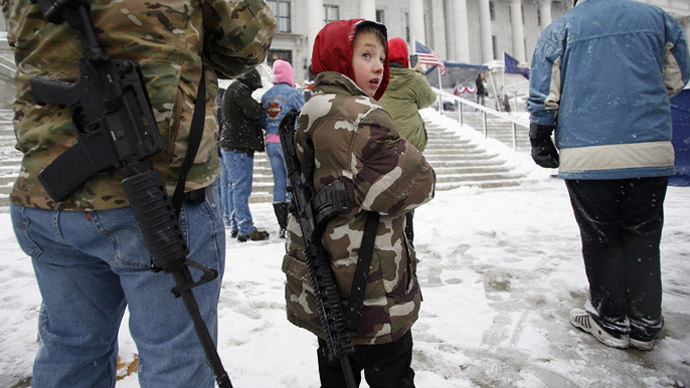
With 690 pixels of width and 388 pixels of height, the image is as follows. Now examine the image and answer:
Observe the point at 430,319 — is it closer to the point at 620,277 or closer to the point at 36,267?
the point at 620,277

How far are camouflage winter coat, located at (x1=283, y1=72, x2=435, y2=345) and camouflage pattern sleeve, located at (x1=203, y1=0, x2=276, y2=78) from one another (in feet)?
0.93

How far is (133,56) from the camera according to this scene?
3.15ft

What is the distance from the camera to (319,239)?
1395mm

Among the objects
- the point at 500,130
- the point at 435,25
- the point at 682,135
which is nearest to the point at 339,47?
the point at 682,135

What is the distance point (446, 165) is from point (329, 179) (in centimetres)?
886

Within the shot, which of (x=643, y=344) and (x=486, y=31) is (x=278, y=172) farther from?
(x=486, y=31)

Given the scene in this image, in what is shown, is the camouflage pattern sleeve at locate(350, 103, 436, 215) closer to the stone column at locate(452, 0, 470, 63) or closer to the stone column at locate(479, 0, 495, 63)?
the stone column at locate(452, 0, 470, 63)

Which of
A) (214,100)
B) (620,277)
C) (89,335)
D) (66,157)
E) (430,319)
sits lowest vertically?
(430,319)

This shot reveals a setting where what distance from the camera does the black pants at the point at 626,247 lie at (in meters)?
2.03

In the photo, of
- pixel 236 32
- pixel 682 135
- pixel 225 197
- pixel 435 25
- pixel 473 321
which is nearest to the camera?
pixel 236 32

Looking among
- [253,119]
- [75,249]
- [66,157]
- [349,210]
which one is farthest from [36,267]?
[253,119]

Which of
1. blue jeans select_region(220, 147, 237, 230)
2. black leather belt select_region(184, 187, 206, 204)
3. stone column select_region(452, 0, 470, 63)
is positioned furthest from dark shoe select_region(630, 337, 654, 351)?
stone column select_region(452, 0, 470, 63)

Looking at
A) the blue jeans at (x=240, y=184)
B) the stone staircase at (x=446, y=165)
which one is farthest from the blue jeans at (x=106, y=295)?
the stone staircase at (x=446, y=165)

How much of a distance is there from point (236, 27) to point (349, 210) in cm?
69
